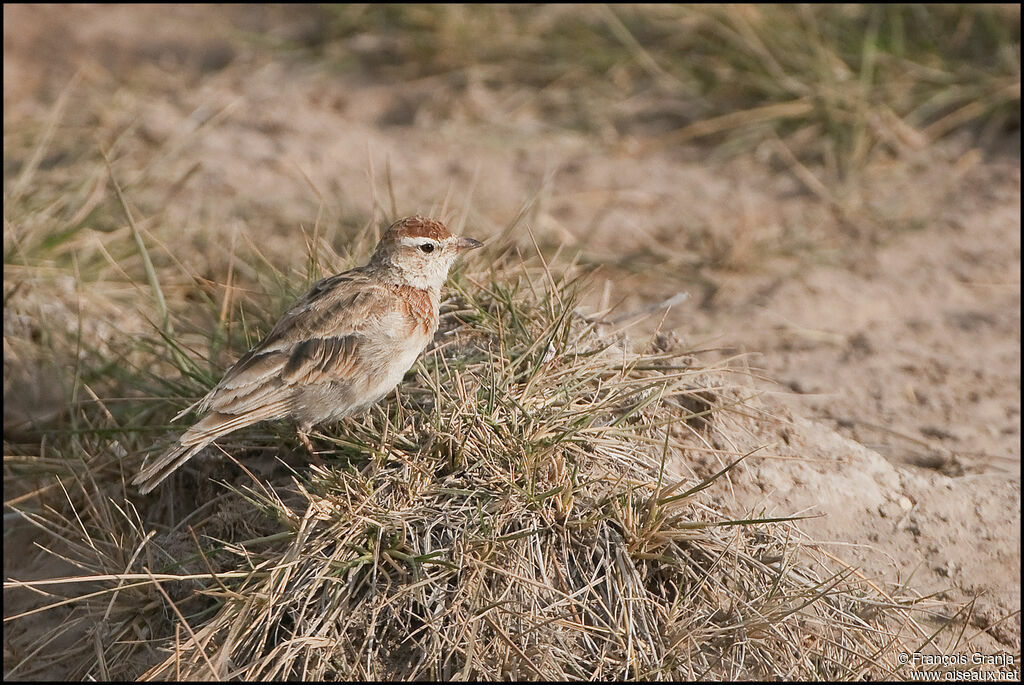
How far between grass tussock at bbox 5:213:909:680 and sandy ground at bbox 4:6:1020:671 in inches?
16.0

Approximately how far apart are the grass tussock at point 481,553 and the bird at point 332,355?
0.15m

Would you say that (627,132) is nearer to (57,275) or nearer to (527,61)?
(527,61)

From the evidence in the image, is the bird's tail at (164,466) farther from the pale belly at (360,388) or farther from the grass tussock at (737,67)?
the grass tussock at (737,67)

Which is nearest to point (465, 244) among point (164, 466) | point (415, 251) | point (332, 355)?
point (415, 251)

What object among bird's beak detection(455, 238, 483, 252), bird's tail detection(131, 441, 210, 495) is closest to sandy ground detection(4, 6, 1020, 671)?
bird's beak detection(455, 238, 483, 252)

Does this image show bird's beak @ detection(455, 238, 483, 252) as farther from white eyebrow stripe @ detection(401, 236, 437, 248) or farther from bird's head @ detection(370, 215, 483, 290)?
white eyebrow stripe @ detection(401, 236, 437, 248)

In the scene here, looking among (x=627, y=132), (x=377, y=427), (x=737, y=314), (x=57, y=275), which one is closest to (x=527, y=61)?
(x=627, y=132)

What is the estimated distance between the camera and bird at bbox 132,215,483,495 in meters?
3.95

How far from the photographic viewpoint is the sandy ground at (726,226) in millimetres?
4398

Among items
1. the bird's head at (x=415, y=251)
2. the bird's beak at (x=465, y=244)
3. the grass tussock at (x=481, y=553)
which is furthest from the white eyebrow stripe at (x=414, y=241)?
the grass tussock at (x=481, y=553)

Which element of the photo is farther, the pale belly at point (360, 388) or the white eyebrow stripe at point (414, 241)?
the white eyebrow stripe at point (414, 241)

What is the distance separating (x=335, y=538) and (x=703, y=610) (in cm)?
126

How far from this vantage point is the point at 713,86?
24.8ft

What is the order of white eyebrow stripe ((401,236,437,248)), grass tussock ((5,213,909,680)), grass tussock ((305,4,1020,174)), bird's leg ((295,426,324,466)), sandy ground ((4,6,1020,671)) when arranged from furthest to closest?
grass tussock ((305,4,1020,174)), sandy ground ((4,6,1020,671)), white eyebrow stripe ((401,236,437,248)), bird's leg ((295,426,324,466)), grass tussock ((5,213,909,680))
